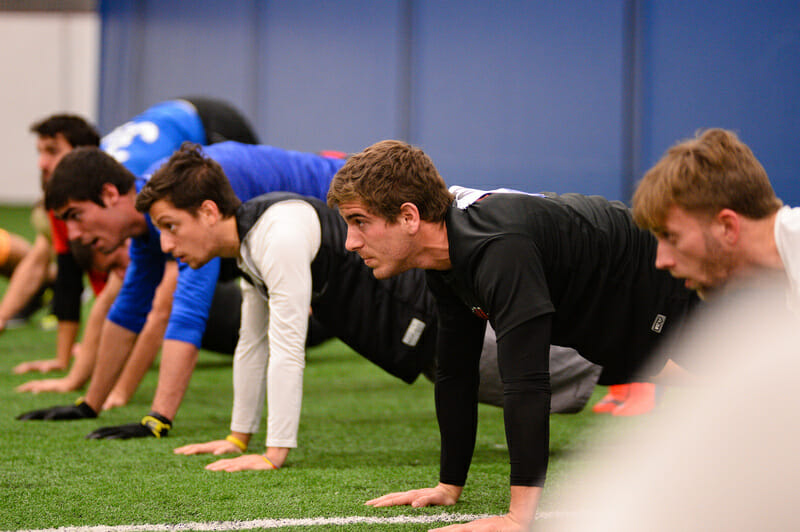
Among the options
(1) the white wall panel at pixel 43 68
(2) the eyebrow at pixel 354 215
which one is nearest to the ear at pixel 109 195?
(2) the eyebrow at pixel 354 215

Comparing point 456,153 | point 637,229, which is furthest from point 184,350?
point 456,153

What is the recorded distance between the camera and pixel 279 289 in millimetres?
2938

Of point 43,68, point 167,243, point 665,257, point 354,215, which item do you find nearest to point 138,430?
point 167,243

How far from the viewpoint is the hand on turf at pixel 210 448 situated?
3.29m

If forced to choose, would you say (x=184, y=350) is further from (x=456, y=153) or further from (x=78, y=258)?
(x=456, y=153)

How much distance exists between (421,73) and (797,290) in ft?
23.1

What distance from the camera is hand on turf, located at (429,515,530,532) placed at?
6.85ft

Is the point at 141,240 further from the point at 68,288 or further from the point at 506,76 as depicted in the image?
the point at 506,76

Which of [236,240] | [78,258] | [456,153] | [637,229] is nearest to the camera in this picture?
[637,229]

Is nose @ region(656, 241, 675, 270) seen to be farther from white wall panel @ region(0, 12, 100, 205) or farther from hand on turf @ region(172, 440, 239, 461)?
white wall panel @ region(0, 12, 100, 205)

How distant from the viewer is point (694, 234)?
6.19 feet

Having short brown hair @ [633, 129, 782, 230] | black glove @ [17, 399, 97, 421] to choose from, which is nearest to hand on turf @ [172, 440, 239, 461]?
black glove @ [17, 399, 97, 421]

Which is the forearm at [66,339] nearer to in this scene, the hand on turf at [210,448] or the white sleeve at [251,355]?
the hand on turf at [210,448]

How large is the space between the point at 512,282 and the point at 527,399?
274 mm
